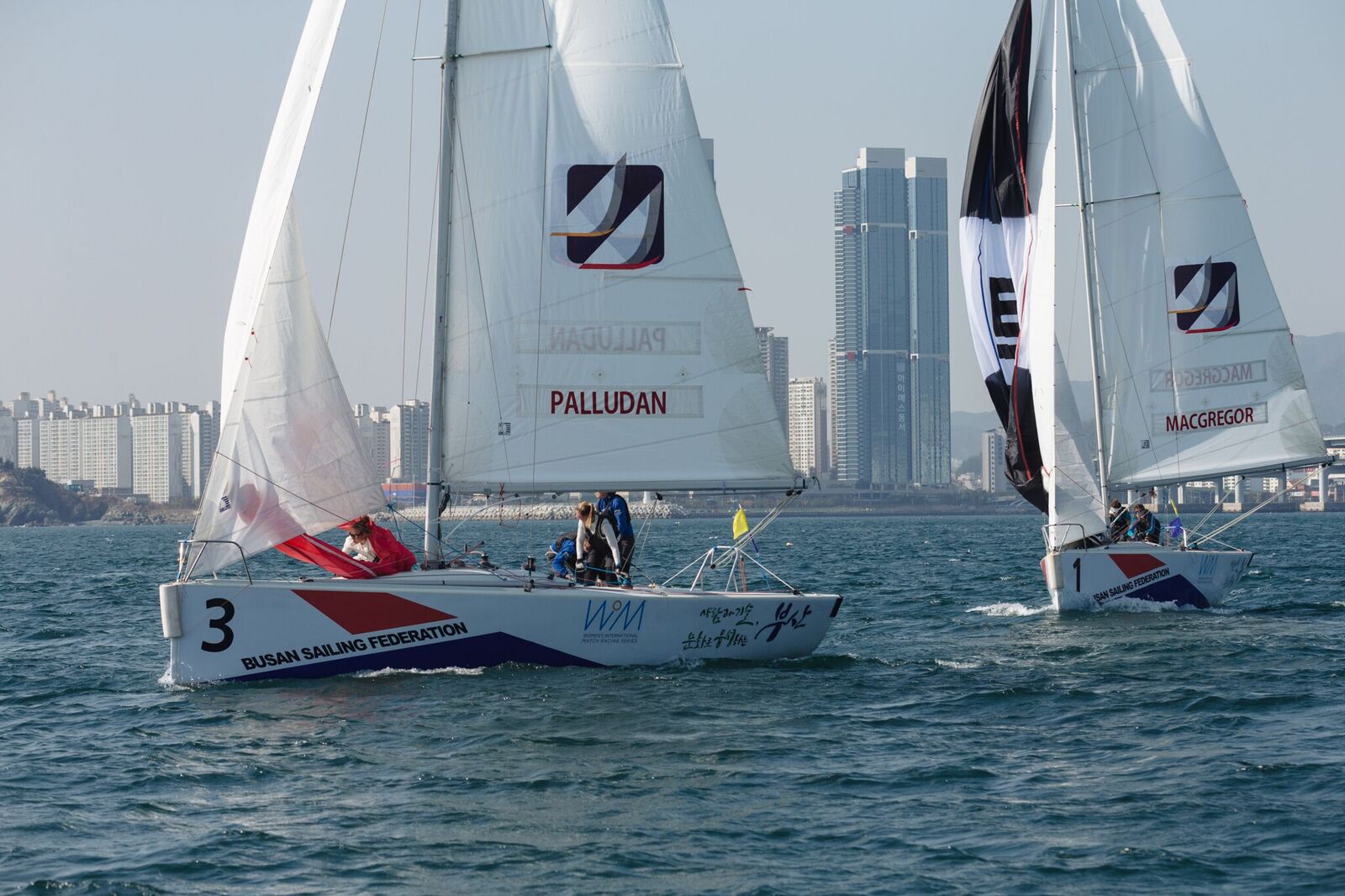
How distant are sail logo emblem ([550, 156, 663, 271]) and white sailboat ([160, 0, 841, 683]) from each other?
0.06ft

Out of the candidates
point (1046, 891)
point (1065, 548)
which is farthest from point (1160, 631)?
point (1046, 891)

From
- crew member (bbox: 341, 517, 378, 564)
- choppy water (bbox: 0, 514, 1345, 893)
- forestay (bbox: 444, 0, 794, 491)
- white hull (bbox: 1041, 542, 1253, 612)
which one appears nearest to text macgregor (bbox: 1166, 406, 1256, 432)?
white hull (bbox: 1041, 542, 1253, 612)

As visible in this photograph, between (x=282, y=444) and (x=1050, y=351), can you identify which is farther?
(x=1050, y=351)

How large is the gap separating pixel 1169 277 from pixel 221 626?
14674 millimetres

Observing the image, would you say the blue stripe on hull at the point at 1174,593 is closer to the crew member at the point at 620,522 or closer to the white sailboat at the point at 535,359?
the white sailboat at the point at 535,359

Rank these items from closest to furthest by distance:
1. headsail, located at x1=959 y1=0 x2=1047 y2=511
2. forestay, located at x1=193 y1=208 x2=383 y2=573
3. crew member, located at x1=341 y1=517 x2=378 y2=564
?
forestay, located at x1=193 y1=208 x2=383 y2=573 < crew member, located at x1=341 y1=517 x2=378 y2=564 < headsail, located at x1=959 y1=0 x2=1047 y2=511

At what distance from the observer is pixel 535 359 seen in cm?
1519

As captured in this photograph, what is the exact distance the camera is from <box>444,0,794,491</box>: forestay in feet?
49.4

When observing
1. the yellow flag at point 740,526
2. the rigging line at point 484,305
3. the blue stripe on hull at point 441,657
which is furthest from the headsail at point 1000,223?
the blue stripe on hull at point 441,657

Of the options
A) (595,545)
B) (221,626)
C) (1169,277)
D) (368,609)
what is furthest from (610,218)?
(1169,277)

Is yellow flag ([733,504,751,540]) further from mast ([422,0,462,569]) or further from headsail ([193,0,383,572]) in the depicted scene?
headsail ([193,0,383,572])

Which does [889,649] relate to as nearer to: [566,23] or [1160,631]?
[1160,631]

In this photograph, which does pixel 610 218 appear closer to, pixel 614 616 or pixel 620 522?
pixel 620 522

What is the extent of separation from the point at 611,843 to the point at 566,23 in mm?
8730
